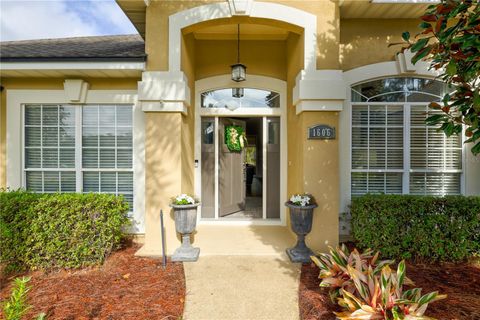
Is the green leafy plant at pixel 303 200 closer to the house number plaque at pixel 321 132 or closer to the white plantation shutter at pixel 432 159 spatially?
the house number plaque at pixel 321 132

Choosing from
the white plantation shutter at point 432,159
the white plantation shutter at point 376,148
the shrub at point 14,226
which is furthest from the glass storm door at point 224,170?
the shrub at point 14,226

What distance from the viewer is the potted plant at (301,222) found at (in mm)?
Result: 3787

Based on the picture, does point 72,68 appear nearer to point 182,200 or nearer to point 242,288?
point 182,200

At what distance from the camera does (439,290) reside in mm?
3055

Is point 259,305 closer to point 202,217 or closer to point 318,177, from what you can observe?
point 318,177

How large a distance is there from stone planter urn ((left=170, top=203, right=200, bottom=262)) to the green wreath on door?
95.4 inches

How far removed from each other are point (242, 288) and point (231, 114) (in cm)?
354

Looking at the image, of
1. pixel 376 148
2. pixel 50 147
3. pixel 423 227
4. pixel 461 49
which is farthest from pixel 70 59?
pixel 423 227

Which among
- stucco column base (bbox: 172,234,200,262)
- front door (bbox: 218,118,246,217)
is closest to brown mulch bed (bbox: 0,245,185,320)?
stucco column base (bbox: 172,234,200,262)

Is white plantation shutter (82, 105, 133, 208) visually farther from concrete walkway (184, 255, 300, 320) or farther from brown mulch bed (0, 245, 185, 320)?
concrete walkway (184, 255, 300, 320)

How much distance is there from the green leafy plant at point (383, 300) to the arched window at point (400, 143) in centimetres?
250

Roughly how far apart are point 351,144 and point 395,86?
139 cm

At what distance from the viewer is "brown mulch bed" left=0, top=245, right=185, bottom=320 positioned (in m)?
2.65

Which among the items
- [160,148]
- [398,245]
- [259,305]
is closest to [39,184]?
[160,148]
